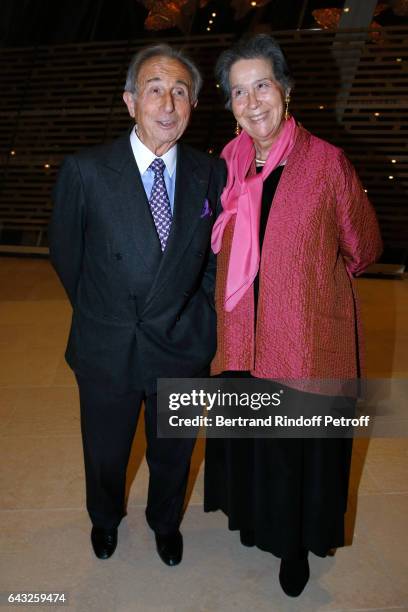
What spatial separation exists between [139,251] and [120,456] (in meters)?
0.80

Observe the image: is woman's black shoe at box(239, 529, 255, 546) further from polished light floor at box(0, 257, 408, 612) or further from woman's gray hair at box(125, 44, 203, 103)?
woman's gray hair at box(125, 44, 203, 103)

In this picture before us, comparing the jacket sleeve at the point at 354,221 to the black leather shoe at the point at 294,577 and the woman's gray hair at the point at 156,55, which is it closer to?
the woman's gray hair at the point at 156,55

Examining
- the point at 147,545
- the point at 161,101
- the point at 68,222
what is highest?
the point at 161,101

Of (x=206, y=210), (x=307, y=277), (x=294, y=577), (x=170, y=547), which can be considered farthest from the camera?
(x=170, y=547)

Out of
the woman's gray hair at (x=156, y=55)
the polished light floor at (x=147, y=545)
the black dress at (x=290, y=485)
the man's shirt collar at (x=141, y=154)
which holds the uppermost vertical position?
the woman's gray hair at (x=156, y=55)

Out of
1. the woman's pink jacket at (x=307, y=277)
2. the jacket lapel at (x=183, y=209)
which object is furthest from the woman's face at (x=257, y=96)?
the jacket lapel at (x=183, y=209)

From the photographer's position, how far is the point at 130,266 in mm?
1823

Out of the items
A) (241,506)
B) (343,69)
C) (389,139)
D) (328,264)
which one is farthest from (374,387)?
(343,69)

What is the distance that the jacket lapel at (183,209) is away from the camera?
1823 mm

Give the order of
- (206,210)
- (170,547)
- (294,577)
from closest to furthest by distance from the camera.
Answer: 1. (206,210)
2. (294,577)
3. (170,547)

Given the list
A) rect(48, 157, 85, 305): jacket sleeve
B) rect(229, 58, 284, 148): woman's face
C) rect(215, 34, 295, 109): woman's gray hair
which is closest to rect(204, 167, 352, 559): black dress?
rect(229, 58, 284, 148): woman's face

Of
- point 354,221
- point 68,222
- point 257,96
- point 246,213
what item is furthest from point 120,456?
point 257,96

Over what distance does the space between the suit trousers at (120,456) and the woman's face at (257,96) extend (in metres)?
1.00

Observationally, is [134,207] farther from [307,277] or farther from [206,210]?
[307,277]
